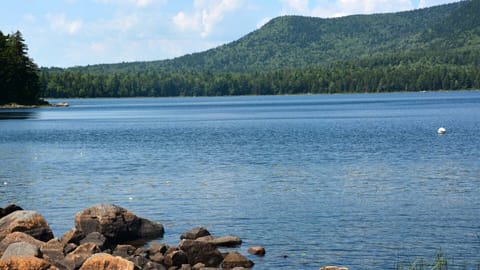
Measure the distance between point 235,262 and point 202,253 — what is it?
1290 millimetres

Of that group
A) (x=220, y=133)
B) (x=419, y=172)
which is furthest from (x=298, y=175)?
(x=220, y=133)

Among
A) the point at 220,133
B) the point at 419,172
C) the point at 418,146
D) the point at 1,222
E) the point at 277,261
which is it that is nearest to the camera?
the point at 277,261

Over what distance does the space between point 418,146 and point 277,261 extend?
50288 mm

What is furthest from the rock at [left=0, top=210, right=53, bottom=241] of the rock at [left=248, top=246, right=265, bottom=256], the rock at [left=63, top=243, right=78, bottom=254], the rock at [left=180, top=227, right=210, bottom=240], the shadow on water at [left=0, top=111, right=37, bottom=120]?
the shadow on water at [left=0, top=111, right=37, bottom=120]

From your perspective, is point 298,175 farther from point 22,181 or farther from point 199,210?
point 22,181

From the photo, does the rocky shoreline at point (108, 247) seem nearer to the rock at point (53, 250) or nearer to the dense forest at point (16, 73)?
the rock at point (53, 250)

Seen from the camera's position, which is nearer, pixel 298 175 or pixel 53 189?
pixel 53 189

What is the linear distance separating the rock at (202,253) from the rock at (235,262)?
307mm

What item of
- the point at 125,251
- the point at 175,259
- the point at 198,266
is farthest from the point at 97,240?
the point at 198,266

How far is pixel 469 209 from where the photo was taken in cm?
3812

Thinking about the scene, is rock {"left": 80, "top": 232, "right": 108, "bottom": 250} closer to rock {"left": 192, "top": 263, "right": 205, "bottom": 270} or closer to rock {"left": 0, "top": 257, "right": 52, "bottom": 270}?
rock {"left": 192, "top": 263, "right": 205, "bottom": 270}

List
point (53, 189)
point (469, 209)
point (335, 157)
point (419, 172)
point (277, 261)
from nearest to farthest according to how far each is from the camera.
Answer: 1. point (277, 261)
2. point (469, 209)
3. point (53, 189)
4. point (419, 172)
5. point (335, 157)

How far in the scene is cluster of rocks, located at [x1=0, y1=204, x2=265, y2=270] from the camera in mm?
23406

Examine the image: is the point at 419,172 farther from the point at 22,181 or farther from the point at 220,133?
the point at 220,133
